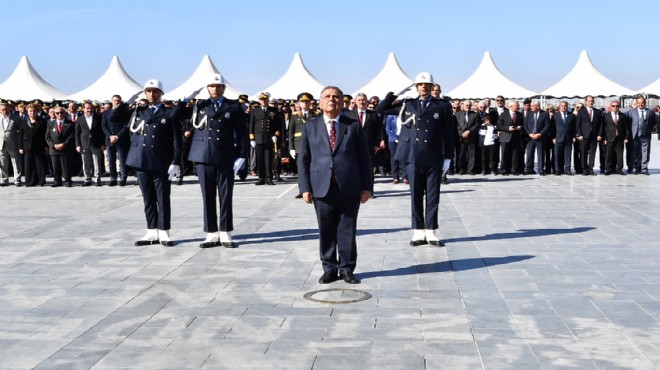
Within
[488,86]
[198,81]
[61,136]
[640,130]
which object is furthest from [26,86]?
[640,130]

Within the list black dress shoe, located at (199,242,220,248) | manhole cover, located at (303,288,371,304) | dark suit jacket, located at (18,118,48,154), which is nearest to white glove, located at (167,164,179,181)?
black dress shoe, located at (199,242,220,248)

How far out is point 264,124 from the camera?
718 inches

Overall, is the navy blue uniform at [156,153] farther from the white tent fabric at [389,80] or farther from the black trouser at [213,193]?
the white tent fabric at [389,80]

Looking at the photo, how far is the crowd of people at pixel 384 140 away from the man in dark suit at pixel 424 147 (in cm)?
704

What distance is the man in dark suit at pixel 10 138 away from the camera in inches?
762

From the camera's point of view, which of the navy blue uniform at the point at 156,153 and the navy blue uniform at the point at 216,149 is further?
the navy blue uniform at the point at 156,153

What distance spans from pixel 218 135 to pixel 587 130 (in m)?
13.9

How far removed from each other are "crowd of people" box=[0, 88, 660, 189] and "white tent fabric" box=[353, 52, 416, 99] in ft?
68.8

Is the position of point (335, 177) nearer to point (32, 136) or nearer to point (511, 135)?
point (32, 136)

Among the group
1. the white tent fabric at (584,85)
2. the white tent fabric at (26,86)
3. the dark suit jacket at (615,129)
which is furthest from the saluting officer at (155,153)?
the white tent fabric at (26,86)

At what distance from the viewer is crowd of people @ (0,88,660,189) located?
18859mm

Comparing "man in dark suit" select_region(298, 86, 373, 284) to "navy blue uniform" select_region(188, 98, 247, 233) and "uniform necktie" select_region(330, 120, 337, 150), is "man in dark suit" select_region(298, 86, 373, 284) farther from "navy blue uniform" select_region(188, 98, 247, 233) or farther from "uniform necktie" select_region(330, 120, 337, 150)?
"navy blue uniform" select_region(188, 98, 247, 233)

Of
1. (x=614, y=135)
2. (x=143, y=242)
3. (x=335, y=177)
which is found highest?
(x=614, y=135)

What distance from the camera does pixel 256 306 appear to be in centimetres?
660
